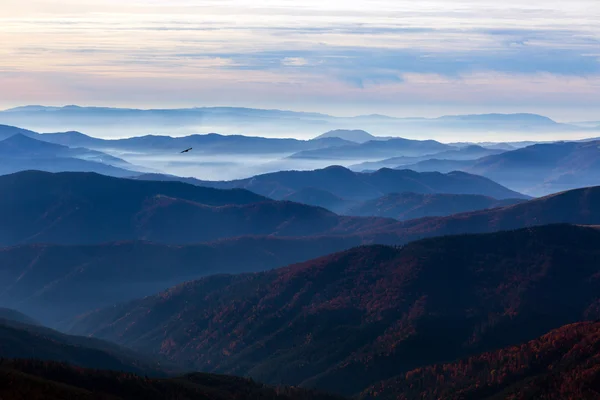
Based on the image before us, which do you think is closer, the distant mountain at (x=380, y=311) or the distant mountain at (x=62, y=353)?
the distant mountain at (x=62, y=353)

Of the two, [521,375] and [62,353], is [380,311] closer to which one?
[521,375]

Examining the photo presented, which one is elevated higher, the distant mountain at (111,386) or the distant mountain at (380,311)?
the distant mountain at (111,386)

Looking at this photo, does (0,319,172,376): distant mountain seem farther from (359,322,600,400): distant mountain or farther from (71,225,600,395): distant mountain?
(359,322,600,400): distant mountain

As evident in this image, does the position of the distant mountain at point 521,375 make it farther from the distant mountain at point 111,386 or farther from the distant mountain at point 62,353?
the distant mountain at point 62,353

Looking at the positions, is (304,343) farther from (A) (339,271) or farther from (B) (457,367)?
(B) (457,367)

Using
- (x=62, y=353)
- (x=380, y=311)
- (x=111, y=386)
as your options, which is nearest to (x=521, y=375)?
(x=111, y=386)

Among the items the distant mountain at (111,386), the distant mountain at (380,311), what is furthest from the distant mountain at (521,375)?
the distant mountain at (111,386)

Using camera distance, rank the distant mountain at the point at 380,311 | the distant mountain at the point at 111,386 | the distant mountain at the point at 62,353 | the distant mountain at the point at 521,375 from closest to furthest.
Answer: the distant mountain at the point at 111,386
the distant mountain at the point at 521,375
the distant mountain at the point at 62,353
the distant mountain at the point at 380,311

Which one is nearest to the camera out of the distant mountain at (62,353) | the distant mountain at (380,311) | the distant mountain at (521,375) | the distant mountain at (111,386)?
the distant mountain at (111,386)
